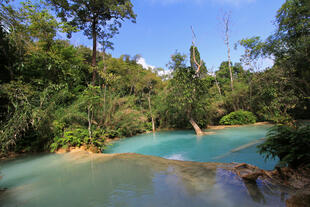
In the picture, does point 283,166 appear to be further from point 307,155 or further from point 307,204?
point 307,204

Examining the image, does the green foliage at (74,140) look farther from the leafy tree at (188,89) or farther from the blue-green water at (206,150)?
the leafy tree at (188,89)

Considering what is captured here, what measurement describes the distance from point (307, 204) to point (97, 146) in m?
6.51

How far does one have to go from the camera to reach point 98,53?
21.8 m

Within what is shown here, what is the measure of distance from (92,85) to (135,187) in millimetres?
8072

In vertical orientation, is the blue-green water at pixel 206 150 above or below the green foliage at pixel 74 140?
below

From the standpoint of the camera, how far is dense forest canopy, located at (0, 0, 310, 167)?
582 centimetres

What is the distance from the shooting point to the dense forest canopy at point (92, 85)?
5820mm

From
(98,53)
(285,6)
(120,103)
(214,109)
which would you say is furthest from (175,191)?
(98,53)

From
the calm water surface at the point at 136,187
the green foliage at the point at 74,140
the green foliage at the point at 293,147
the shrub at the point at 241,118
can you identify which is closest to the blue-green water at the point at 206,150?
the calm water surface at the point at 136,187

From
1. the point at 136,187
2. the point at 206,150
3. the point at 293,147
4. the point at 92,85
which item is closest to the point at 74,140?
the point at 92,85

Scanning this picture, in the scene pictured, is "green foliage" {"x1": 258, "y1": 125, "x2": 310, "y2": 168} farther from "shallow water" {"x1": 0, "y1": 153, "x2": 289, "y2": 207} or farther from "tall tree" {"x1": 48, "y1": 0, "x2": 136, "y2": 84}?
"tall tree" {"x1": 48, "y1": 0, "x2": 136, "y2": 84}

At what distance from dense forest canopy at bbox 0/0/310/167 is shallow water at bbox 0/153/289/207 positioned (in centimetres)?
248

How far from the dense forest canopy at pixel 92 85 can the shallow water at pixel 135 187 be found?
2.48 m

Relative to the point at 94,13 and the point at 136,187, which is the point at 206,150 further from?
the point at 94,13
